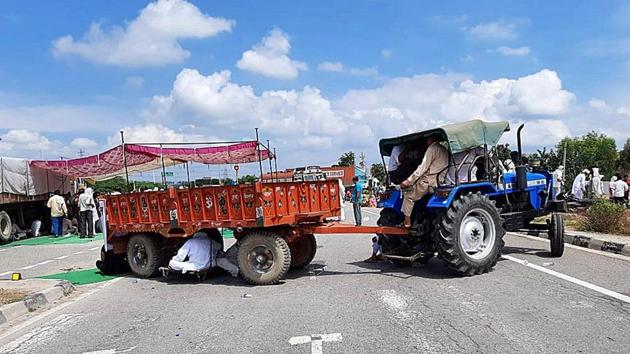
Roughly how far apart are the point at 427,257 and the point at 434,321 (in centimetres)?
341

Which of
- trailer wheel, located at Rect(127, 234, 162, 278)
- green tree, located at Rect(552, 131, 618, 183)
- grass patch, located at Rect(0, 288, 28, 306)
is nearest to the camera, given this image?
grass patch, located at Rect(0, 288, 28, 306)

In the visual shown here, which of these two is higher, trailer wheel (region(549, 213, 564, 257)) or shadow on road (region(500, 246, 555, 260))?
trailer wheel (region(549, 213, 564, 257))

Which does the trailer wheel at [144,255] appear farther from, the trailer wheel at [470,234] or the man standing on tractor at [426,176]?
the trailer wheel at [470,234]

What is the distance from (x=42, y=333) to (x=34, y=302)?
1.74 metres

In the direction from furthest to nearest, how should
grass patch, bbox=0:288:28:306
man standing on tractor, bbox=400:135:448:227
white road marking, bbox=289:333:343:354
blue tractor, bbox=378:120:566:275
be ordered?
man standing on tractor, bbox=400:135:448:227 < blue tractor, bbox=378:120:566:275 < grass patch, bbox=0:288:28:306 < white road marking, bbox=289:333:343:354

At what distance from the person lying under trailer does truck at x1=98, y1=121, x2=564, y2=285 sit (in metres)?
0.22

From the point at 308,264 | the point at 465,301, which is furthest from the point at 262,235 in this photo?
the point at 465,301

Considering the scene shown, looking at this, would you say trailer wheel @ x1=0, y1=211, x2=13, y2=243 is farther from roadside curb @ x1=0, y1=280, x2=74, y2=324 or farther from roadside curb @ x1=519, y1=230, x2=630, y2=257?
roadside curb @ x1=519, y1=230, x2=630, y2=257

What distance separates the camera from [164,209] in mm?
9750

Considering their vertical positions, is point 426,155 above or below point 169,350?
above

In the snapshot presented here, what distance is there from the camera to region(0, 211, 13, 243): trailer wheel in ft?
65.6

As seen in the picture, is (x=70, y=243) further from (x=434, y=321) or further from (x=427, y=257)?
(x=434, y=321)

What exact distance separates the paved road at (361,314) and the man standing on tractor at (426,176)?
1215 millimetres

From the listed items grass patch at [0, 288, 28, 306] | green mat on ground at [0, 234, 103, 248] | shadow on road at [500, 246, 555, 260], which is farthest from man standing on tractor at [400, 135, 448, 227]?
green mat on ground at [0, 234, 103, 248]
